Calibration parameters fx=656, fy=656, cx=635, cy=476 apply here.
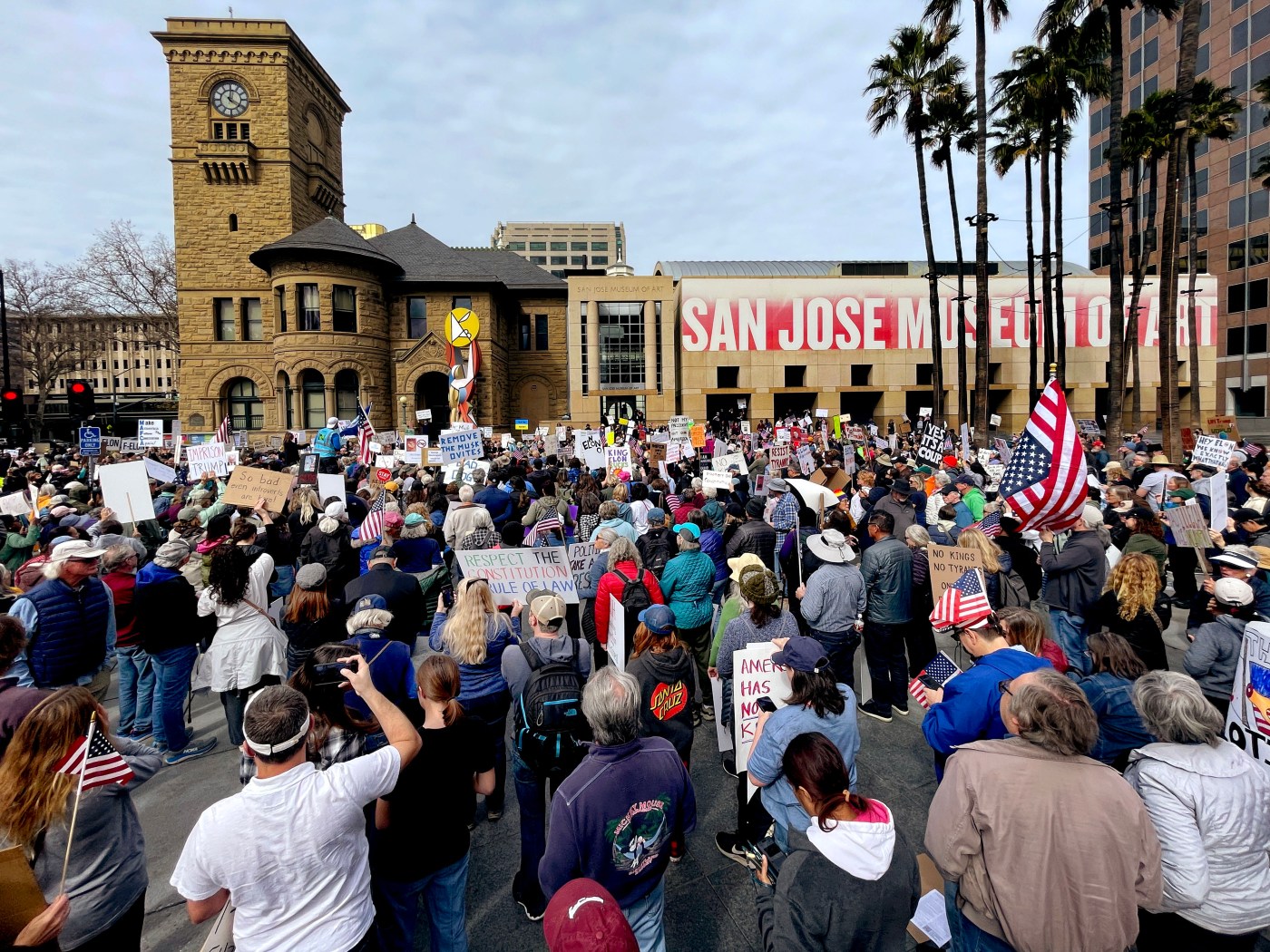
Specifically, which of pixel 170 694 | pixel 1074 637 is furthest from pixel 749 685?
pixel 170 694

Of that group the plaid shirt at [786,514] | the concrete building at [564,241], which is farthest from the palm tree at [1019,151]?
the concrete building at [564,241]

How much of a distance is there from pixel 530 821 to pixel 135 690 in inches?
178

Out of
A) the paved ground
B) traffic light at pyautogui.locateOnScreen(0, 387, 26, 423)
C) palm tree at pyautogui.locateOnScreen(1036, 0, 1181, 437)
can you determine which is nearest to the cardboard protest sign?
the paved ground

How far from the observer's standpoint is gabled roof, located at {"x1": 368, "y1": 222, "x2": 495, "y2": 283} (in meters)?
38.3

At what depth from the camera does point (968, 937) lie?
2.76m

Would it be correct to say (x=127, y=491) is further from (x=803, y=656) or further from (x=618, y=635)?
(x=803, y=656)

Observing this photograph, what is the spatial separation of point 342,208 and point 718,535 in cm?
4790

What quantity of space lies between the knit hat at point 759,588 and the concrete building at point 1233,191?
51650mm

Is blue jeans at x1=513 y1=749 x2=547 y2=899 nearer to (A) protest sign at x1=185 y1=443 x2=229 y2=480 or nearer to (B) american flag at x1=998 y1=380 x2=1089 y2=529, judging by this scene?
(B) american flag at x1=998 y1=380 x2=1089 y2=529

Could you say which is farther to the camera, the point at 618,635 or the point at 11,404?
the point at 11,404

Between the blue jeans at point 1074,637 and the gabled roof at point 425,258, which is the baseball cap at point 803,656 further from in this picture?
the gabled roof at point 425,258

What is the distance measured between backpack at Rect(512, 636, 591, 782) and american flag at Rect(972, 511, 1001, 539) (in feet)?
17.1

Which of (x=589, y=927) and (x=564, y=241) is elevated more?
(x=564, y=241)

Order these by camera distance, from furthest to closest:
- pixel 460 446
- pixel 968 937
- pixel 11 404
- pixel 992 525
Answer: pixel 11 404 → pixel 460 446 → pixel 992 525 → pixel 968 937
